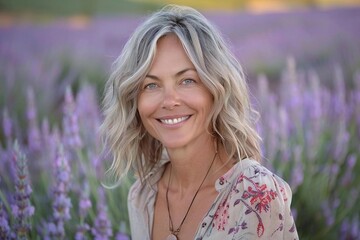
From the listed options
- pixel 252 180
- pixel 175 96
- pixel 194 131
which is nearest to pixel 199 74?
pixel 175 96

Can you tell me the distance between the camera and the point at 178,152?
7.47 ft

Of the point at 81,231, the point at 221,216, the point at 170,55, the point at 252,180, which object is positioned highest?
the point at 170,55

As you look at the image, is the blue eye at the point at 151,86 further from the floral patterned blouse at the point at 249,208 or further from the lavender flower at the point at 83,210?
the lavender flower at the point at 83,210

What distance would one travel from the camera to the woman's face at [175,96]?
2102 millimetres

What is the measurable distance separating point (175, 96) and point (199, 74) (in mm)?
118

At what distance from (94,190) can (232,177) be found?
1029mm

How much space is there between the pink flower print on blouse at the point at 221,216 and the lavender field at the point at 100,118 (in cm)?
65

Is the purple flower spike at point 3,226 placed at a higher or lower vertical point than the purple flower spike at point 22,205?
lower

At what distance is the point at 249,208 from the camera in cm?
197

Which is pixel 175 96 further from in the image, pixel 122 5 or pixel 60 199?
pixel 122 5

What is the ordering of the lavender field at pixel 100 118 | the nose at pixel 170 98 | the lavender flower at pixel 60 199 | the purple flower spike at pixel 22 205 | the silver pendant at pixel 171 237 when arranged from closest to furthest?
the nose at pixel 170 98, the silver pendant at pixel 171 237, the purple flower spike at pixel 22 205, the lavender flower at pixel 60 199, the lavender field at pixel 100 118

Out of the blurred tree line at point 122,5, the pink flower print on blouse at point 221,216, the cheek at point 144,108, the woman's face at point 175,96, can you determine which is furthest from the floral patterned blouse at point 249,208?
the blurred tree line at point 122,5

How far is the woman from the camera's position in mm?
2008

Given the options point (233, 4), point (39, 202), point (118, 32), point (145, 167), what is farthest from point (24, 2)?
point (145, 167)
